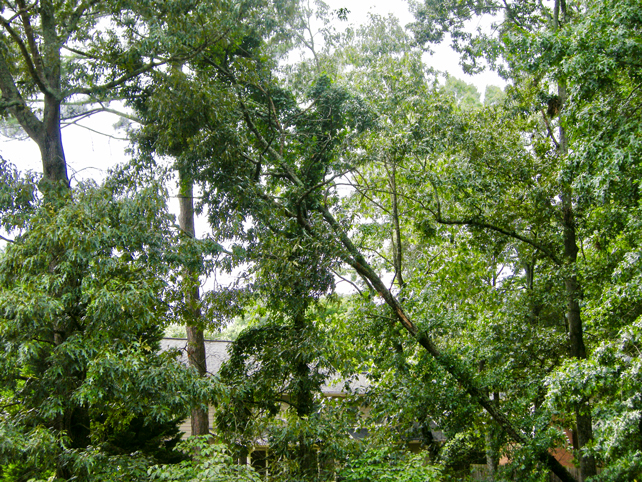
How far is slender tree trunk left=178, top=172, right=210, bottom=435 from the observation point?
8.25m

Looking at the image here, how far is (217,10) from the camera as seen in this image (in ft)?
29.2

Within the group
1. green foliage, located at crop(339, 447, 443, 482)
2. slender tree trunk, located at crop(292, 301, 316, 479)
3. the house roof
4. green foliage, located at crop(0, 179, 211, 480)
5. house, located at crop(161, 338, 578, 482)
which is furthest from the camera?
the house roof

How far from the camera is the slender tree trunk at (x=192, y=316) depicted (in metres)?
8.25

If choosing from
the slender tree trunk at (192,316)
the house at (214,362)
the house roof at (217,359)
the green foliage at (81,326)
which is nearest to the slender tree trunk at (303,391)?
the slender tree trunk at (192,316)

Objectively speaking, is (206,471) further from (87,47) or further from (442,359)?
(87,47)

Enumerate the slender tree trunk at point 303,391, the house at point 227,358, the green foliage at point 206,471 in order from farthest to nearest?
the house at point 227,358
the slender tree trunk at point 303,391
the green foliage at point 206,471

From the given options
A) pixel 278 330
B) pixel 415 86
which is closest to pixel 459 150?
pixel 415 86

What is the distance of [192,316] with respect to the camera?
351 inches

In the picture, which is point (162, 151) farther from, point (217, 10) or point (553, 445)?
point (553, 445)

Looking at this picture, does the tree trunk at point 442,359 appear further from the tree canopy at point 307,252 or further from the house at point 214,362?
the house at point 214,362

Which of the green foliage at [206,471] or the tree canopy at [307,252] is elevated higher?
the tree canopy at [307,252]

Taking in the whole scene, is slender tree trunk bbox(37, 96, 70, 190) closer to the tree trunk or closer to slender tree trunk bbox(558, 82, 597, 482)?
the tree trunk

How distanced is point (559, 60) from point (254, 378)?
7.10 metres

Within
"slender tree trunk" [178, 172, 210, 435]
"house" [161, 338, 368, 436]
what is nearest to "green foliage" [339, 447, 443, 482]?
"slender tree trunk" [178, 172, 210, 435]
